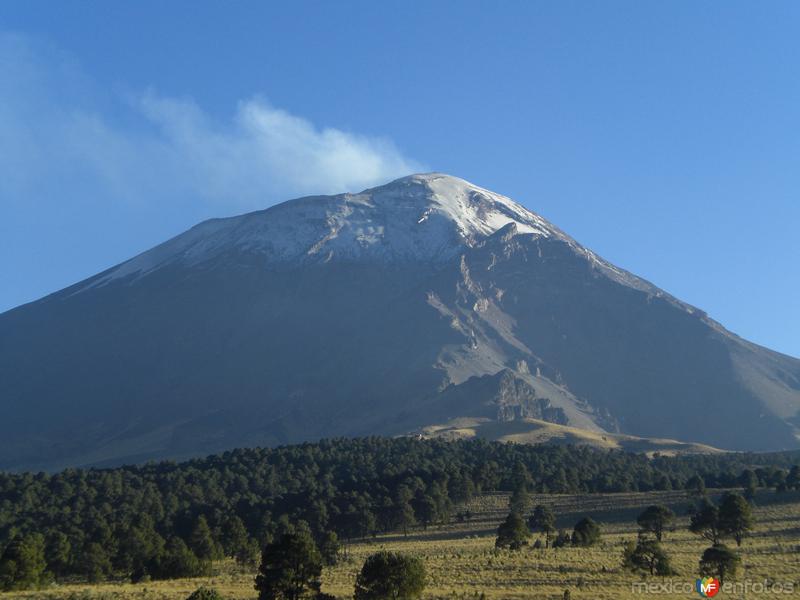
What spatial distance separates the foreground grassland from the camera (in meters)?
48.4

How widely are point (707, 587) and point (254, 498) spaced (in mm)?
75925

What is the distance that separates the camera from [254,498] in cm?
11456

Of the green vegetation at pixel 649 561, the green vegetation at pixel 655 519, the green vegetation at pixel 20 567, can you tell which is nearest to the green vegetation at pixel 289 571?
the green vegetation at pixel 20 567

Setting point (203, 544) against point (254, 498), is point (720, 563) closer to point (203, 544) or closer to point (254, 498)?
point (203, 544)

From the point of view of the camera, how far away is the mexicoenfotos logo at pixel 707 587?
46.6m

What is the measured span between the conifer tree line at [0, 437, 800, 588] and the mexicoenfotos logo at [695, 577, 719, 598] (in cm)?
3118

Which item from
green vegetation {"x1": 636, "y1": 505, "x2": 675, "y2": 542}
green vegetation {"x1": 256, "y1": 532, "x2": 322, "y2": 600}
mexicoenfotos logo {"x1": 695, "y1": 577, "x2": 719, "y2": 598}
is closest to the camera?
mexicoenfotos logo {"x1": 695, "y1": 577, "x2": 719, "y2": 598}

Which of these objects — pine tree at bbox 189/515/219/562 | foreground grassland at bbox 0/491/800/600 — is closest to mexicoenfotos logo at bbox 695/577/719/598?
foreground grassland at bbox 0/491/800/600

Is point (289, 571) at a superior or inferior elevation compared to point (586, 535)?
superior

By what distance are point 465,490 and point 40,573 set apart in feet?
197

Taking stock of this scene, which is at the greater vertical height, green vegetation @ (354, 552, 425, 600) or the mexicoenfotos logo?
green vegetation @ (354, 552, 425, 600)

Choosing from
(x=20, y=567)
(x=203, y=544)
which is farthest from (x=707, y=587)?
(x=203, y=544)

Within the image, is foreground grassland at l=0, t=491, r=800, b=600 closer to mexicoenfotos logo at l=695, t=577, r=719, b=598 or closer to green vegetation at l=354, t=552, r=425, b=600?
mexicoenfotos logo at l=695, t=577, r=719, b=598

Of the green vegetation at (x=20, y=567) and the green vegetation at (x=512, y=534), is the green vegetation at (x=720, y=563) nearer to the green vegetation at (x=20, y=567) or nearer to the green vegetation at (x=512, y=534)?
the green vegetation at (x=512, y=534)
